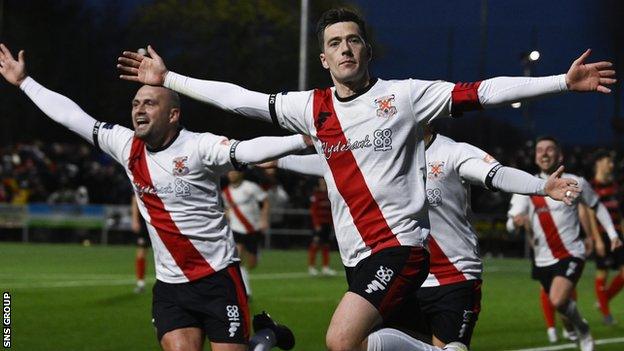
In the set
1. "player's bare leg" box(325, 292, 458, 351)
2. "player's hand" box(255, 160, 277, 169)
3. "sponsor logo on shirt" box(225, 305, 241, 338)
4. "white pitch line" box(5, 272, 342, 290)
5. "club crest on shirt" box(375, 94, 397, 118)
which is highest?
"club crest on shirt" box(375, 94, 397, 118)

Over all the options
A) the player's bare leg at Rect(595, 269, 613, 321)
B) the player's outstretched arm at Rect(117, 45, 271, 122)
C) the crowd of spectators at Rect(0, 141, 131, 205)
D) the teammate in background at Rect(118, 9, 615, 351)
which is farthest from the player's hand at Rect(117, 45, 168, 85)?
the crowd of spectators at Rect(0, 141, 131, 205)

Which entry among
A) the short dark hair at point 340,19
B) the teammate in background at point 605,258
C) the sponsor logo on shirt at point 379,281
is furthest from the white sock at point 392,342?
the teammate in background at point 605,258

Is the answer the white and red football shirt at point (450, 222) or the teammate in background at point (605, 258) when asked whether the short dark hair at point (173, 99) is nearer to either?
the white and red football shirt at point (450, 222)

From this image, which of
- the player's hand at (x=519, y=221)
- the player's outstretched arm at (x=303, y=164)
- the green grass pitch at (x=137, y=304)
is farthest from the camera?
the green grass pitch at (x=137, y=304)

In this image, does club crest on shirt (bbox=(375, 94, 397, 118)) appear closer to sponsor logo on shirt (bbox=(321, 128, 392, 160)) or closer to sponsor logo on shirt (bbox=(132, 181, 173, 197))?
sponsor logo on shirt (bbox=(321, 128, 392, 160))

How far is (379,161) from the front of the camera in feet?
24.7

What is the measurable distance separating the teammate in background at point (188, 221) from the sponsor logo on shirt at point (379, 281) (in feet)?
4.60

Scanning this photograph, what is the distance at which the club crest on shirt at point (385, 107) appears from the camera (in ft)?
24.9

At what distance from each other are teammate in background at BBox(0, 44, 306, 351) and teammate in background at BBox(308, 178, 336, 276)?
1784 cm

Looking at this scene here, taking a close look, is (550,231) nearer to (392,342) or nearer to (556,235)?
(556,235)

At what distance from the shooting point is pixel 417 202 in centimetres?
759

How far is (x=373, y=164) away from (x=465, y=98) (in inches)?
26.1

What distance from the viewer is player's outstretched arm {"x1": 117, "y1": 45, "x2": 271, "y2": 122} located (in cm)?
788

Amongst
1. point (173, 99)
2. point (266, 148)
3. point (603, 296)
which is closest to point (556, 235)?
point (603, 296)
